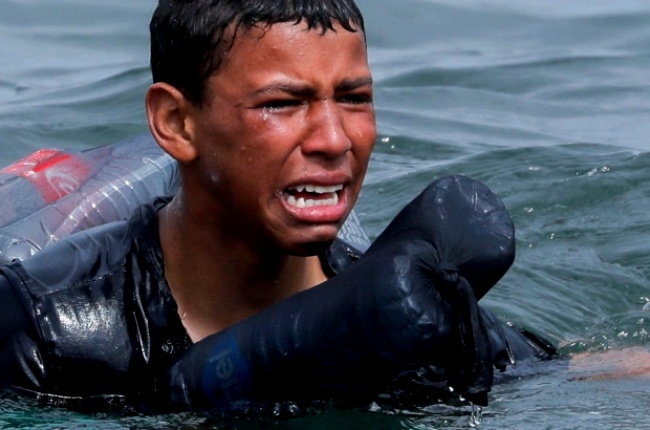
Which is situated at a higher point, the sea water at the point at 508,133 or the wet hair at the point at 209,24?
the wet hair at the point at 209,24

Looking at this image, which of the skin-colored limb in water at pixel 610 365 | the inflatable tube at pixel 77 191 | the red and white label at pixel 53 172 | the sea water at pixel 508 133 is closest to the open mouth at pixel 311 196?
the sea water at pixel 508 133

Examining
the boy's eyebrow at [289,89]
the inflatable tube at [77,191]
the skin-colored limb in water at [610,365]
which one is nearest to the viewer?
the boy's eyebrow at [289,89]

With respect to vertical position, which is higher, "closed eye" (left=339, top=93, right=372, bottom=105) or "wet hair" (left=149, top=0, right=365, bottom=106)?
"wet hair" (left=149, top=0, right=365, bottom=106)

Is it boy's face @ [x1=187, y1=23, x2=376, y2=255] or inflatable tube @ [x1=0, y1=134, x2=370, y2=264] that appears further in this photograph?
inflatable tube @ [x1=0, y1=134, x2=370, y2=264]

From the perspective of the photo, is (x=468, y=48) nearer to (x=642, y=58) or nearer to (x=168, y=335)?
(x=642, y=58)

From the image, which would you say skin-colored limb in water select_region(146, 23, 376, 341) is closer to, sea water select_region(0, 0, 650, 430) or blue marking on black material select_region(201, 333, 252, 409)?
blue marking on black material select_region(201, 333, 252, 409)

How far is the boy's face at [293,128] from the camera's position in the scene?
10.2ft

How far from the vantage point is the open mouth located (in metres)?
3.14

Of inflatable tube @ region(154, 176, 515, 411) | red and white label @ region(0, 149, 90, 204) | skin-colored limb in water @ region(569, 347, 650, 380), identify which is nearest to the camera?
inflatable tube @ region(154, 176, 515, 411)

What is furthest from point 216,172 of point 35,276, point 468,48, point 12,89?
point 468,48

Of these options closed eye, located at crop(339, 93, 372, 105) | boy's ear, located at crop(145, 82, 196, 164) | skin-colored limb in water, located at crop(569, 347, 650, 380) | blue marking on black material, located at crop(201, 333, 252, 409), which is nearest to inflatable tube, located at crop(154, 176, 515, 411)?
blue marking on black material, located at crop(201, 333, 252, 409)

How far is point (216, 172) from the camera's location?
3.24 meters

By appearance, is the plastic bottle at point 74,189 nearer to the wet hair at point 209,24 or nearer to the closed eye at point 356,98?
the wet hair at point 209,24

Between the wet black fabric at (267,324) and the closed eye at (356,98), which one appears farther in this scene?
the closed eye at (356,98)
